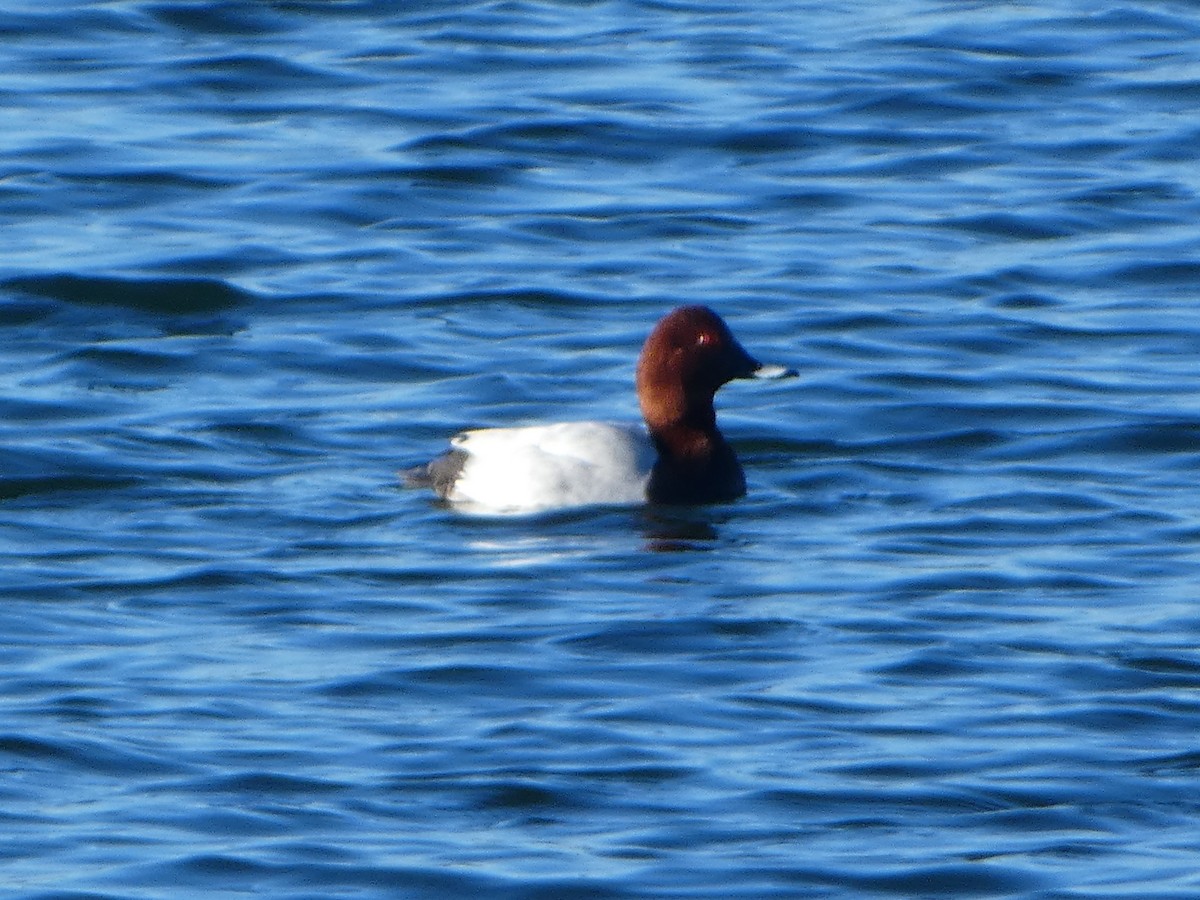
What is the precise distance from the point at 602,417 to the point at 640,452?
139 cm

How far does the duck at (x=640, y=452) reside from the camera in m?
10.8

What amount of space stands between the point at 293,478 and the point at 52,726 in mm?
3315

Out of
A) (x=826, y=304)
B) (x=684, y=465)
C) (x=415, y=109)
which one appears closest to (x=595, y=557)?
(x=684, y=465)

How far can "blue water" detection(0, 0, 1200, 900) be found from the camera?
7383mm

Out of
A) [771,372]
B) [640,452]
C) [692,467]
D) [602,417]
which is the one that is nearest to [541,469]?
[640,452]

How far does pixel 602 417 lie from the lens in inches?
488

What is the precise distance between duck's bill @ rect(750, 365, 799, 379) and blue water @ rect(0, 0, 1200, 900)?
40 centimetres

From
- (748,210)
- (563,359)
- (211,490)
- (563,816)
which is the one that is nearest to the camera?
(563,816)

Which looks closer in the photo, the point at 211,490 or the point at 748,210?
the point at 211,490

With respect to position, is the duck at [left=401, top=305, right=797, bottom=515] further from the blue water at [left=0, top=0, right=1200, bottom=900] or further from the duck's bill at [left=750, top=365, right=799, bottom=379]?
the blue water at [left=0, top=0, right=1200, bottom=900]

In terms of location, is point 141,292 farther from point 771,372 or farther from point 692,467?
point 692,467

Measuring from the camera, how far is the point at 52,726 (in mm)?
7984

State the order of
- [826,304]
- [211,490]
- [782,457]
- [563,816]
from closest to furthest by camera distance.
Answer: [563,816], [211,490], [782,457], [826,304]

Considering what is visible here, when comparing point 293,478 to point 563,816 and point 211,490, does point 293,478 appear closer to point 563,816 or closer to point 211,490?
point 211,490
